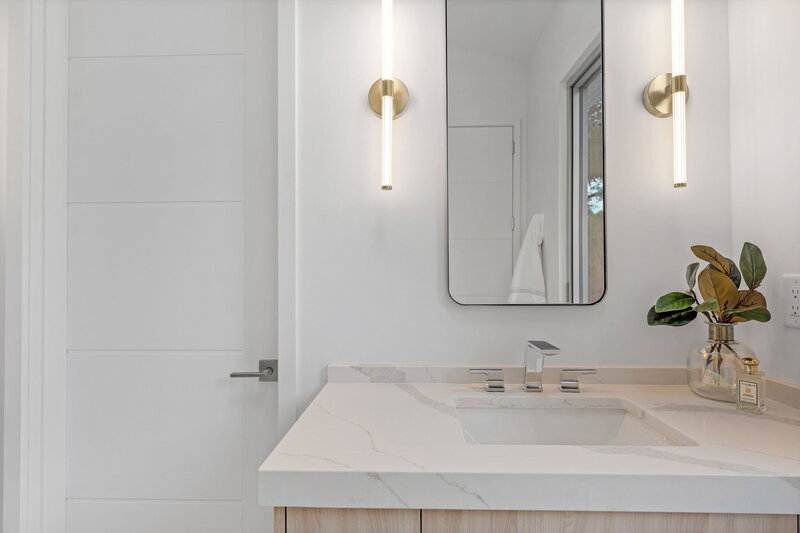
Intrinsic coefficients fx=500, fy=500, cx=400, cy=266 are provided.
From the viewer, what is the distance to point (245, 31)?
1.42m

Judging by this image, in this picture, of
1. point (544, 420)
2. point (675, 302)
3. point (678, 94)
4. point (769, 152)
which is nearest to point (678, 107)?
point (678, 94)

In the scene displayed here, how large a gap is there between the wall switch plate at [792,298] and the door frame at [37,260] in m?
1.16

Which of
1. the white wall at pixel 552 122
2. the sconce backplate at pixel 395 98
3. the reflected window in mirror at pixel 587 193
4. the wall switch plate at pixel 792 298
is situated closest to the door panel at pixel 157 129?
the sconce backplate at pixel 395 98

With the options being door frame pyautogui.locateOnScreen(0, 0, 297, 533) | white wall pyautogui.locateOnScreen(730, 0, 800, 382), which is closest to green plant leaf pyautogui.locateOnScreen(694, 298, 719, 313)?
white wall pyautogui.locateOnScreen(730, 0, 800, 382)

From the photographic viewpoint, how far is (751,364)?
1.03 metres

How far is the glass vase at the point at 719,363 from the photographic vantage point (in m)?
1.09

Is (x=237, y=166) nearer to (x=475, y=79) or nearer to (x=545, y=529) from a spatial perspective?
(x=475, y=79)

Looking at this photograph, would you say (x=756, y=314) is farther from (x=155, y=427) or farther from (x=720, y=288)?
(x=155, y=427)

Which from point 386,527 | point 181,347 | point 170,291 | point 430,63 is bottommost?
point 386,527

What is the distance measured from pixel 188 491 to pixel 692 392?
133 cm

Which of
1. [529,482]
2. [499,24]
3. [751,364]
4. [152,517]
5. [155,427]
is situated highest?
[499,24]

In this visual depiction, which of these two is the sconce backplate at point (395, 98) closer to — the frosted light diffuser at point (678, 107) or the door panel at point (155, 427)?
the frosted light diffuser at point (678, 107)

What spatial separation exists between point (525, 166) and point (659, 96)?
0.39 meters

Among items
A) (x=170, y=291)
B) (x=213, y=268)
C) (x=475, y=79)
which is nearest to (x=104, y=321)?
(x=170, y=291)
